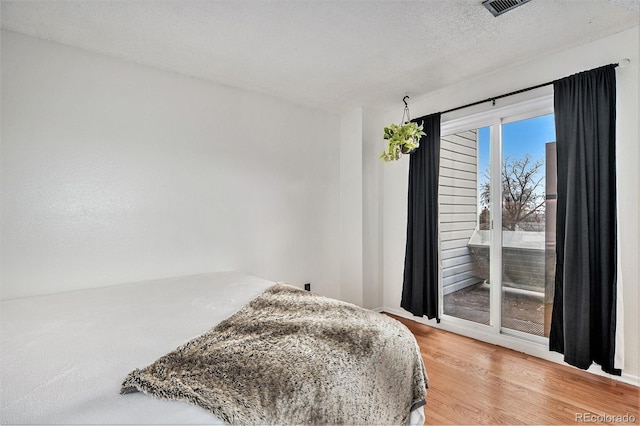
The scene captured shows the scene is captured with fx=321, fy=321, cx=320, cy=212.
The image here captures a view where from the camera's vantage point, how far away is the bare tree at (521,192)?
286 centimetres

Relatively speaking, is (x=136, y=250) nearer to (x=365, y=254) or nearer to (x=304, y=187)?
(x=304, y=187)

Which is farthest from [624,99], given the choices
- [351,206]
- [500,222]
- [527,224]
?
[351,206]

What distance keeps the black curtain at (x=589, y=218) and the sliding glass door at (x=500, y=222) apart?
0.31m

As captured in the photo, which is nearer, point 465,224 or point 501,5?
point 501,5

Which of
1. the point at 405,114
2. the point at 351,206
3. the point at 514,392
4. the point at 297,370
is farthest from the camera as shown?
the point at 351,206

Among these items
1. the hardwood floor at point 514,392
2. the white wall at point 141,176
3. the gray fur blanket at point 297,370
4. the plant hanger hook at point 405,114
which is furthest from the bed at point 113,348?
the plant hanger hook at point 405,114

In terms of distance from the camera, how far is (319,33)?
7.41 feet

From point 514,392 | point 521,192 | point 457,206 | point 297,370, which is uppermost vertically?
point 521,192

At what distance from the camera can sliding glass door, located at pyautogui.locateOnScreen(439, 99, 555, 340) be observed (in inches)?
111

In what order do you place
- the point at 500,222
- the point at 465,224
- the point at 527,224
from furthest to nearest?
1. the point at 465,224
2. the point at 500,222
3. the point at 527,224

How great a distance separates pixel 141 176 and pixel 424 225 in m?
2.76

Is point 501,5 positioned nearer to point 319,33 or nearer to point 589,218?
point 319,33

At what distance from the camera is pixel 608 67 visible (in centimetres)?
230

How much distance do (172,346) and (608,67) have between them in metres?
3.28
